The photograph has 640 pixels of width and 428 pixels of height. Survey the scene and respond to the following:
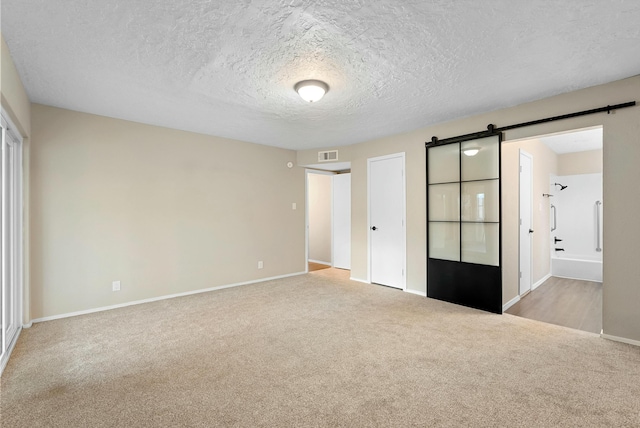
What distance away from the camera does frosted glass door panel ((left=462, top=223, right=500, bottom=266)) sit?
3852mm

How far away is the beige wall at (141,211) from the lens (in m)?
3.60

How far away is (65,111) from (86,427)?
3630mm

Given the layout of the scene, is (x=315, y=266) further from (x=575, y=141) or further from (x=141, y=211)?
(x=575, y=141)

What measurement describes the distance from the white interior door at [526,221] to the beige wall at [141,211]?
408 centimetres

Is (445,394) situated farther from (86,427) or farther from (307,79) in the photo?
(307,79)

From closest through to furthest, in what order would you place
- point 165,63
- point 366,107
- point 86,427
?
1. point 86,427
2. point 165,63
3. point 366,107

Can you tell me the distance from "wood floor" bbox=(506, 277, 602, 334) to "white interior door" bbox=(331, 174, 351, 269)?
335 cm

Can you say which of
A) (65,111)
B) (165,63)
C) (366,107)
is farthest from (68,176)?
(366,107)

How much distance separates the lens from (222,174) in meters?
5.07

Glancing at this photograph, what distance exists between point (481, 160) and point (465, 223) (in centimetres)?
88

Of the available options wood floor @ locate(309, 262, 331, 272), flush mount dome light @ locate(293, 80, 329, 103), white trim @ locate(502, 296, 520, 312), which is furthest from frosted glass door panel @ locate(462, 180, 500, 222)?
wood floor @ locate(309, 262, 331, 272)

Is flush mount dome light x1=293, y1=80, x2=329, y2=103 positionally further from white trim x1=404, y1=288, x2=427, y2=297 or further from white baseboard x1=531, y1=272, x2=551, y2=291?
white baseboard x1=531, y1=272, x2=551, y2=291

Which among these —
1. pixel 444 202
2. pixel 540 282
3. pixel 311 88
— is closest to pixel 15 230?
pixel 311 88

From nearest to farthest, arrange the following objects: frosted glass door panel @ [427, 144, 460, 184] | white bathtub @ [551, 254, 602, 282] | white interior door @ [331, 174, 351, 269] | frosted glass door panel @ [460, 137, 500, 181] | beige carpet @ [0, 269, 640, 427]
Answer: beige carpet @ [0, 269, 640, 427]
frosted glass door panel @ [460, 137, 500, 181]
frosted glass door panel @ [427, 144, 460, 184]
white bathtub @ [551, 254, 602, 282]
white interior door @ [331, 174, 351, 269]
